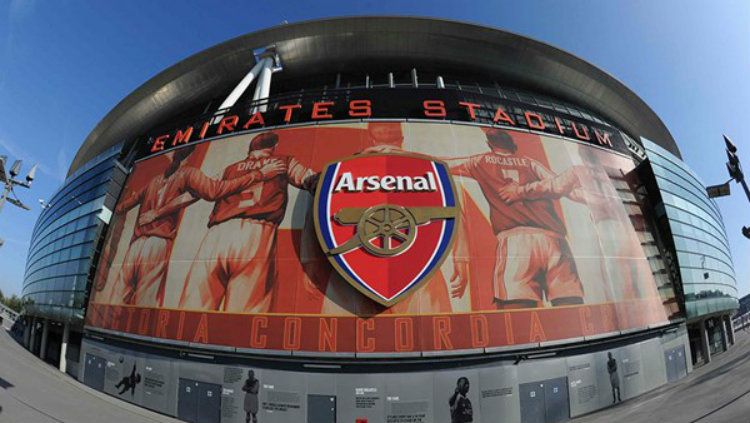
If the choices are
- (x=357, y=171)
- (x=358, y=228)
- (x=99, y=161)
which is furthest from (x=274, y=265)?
(x=99, y=161)

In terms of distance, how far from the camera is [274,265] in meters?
16.0

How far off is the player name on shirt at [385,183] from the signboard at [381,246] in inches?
3.4

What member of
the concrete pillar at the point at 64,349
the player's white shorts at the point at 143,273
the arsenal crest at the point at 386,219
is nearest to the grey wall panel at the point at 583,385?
the arsenal crest at the point at 386,219

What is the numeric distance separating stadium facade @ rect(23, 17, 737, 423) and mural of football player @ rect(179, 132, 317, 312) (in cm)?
12

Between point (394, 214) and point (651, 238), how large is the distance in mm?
A: 20422

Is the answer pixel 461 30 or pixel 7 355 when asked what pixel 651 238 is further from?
pixel 7 355

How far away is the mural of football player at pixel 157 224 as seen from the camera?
18.3 m

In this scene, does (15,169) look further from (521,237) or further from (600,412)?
(600,412)

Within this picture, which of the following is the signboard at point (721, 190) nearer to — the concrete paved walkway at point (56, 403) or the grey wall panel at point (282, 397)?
the grey wall panel at point (282, 397)

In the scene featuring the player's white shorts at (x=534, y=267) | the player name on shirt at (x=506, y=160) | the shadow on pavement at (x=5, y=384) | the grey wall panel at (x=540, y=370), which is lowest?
the shadow on pavement at (x=5, y=384)

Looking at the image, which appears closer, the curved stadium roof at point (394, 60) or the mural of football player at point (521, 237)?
the mural of football player at point (521, 237)

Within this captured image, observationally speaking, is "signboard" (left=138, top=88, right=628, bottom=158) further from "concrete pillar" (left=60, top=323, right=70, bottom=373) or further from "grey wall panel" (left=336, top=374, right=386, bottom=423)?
"concrete pillar" (left=60, top=323, right=70, bottom=373)

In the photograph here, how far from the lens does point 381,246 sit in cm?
1520

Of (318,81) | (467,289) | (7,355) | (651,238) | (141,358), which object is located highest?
(318,81)
